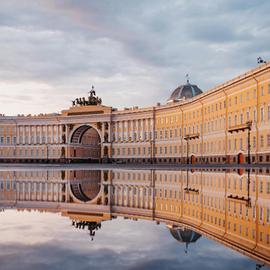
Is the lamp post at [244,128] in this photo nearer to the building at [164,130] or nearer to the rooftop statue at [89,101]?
the building at [164,130]

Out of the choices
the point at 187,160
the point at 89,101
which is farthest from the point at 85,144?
the point at 187,160

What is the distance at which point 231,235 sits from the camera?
285 inches

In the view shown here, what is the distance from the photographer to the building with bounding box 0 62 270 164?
58.6 m

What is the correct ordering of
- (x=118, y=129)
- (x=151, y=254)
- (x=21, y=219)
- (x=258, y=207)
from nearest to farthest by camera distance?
1. (x=151, y=254)
2. (x=21, y=219)
3. (x=258, y=207)
4. (x=118, y=129)

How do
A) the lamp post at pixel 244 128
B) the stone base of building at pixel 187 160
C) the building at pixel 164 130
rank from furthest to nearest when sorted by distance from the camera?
the building at pixel 164 130
the lamp post at pixel 244 128
the stone base of building at pixel 187 160

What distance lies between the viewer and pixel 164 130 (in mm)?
102750

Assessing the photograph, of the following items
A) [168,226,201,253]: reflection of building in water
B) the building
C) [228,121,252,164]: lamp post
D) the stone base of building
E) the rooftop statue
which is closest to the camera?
[168,226,201,253]: reflection of building in water

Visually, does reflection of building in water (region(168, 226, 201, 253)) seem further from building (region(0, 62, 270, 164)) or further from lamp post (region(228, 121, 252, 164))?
lamp post (region(228, 121, 252, 164))

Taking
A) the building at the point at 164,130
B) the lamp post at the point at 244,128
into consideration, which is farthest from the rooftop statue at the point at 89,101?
the lamp post at the point at 244,128

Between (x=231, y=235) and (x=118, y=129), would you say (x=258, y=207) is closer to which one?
(x=231, y=235)

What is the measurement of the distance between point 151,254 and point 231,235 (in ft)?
7.37

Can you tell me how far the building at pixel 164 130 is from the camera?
192 feet

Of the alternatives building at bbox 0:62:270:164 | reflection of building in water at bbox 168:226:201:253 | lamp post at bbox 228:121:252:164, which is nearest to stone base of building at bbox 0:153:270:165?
building at bbox 0:62:270:164

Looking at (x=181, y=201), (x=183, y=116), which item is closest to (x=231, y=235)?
(x=181, y=201)
